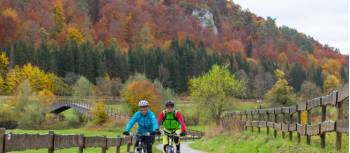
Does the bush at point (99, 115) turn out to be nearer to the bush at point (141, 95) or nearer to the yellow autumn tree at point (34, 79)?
the bush at point (141, 95)

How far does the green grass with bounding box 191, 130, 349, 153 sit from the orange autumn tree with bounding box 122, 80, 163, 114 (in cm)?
6084

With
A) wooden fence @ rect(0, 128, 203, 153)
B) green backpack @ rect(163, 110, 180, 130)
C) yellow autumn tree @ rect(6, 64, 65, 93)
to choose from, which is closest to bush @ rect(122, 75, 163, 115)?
yellow autumn tree @ rect(6, 64, 65, 93)

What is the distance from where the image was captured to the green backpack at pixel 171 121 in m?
15.7

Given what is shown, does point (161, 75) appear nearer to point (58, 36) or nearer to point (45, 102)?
point (58, 36)

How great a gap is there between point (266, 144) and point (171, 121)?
335cm

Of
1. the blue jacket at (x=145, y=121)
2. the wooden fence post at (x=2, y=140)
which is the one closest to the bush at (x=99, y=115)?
the blue jacket at (x=145, y=121)

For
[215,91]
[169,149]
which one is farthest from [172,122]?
[215,91]

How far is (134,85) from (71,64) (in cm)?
5912

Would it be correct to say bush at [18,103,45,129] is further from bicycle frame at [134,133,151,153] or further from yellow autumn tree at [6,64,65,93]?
bicycle frame at [134,133,151,153]

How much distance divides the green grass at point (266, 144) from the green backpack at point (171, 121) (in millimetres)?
2632

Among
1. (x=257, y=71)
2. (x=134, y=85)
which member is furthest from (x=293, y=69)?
(x=134, y=85)

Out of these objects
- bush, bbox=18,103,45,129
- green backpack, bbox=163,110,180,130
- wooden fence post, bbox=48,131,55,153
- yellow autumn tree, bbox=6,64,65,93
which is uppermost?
yellow autumn tree, bbox=6,64,65,93

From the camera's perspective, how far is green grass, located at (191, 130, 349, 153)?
1293 cm

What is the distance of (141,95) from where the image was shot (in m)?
90.2
